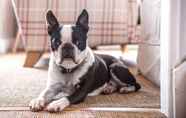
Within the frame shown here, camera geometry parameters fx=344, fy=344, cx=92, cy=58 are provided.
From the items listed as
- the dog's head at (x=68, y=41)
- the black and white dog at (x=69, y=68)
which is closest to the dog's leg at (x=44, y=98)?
the black and white dog at (x=69, y=68)

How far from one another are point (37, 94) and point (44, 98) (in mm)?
219

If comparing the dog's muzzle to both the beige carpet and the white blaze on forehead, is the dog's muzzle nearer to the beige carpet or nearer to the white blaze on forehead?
the white blaze on forehead

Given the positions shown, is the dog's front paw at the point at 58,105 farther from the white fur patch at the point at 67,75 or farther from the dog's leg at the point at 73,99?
the white fur patch at the point at 67,75

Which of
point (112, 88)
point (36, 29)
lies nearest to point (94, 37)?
point (36, 29)

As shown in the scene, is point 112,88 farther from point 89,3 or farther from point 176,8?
point 89,3

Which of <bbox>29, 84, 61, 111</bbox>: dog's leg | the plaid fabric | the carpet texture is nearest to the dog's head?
<bbox>29, 84, 61, 111</bbox>: dog's leg

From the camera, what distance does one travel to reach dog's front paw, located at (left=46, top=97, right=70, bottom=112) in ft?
4.02

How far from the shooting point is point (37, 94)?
1.54 meters

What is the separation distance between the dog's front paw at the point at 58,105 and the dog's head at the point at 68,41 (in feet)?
0.55

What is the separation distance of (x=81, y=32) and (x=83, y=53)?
9 centimetres

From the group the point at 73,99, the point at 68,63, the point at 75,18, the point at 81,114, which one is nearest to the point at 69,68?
the point at 68,63

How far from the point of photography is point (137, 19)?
2.54m

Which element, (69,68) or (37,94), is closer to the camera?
(69,68)

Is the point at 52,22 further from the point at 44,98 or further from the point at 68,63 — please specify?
the point at 44,98
